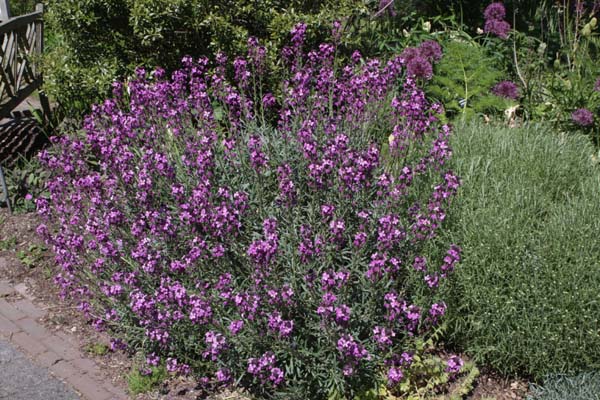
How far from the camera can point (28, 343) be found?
4090 millimetres

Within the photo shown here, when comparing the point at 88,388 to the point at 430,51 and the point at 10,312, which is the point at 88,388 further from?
the point at 430,51

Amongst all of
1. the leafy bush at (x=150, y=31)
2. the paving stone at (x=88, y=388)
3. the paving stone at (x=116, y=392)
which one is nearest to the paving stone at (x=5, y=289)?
the paving stone at (x=88, y=388)

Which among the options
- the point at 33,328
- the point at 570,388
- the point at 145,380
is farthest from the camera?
the point at 33,328

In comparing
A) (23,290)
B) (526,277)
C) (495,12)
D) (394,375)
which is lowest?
(23,290)

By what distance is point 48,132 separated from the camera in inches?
262

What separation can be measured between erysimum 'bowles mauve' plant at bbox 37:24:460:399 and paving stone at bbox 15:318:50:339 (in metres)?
0.31

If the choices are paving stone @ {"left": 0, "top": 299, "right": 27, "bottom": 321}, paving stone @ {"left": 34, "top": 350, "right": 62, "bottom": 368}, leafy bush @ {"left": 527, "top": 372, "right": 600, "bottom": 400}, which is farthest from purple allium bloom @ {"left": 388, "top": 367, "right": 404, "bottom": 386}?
paving stone @ {"left": 0, "top": 299, "right": 27, "bottom": 321}

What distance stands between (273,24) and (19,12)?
19.2 feet

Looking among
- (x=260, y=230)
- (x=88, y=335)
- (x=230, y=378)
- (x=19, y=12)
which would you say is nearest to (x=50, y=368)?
(x=88, y=335)

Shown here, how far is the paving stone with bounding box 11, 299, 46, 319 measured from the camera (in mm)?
4363

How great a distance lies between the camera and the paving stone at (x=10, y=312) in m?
4.36

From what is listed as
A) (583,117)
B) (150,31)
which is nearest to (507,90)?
(583,117)

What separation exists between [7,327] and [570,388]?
10.3ft

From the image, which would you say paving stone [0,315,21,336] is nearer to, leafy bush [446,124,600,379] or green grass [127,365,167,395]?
green grass [127,365,167,395]
